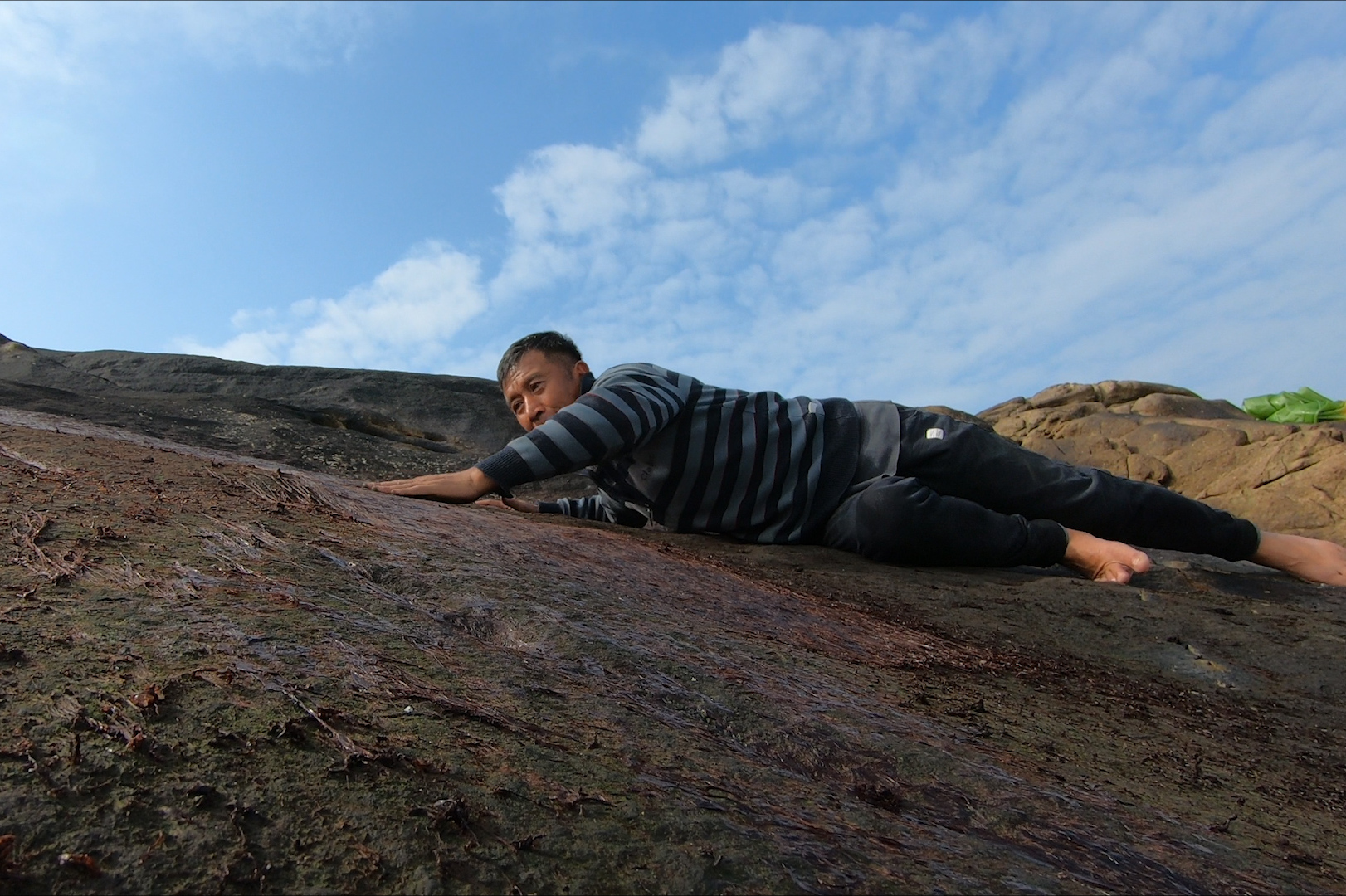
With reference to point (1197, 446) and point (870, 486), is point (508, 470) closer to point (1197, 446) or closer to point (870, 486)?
point (870, 486)

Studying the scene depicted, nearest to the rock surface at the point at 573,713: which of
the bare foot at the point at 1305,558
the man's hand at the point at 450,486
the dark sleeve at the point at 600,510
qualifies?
the man's hand at the point at 450,486

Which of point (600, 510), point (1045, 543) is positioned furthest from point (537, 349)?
point (1045, 543)

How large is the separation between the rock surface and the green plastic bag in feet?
32.2

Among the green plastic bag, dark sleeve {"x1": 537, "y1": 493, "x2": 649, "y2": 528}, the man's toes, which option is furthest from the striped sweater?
the green plastic bag

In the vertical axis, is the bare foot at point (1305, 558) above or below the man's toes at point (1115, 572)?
above

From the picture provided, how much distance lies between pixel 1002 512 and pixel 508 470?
7.17 ft

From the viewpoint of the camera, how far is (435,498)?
3.51 m

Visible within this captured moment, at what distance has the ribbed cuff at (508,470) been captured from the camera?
3432 millimetres

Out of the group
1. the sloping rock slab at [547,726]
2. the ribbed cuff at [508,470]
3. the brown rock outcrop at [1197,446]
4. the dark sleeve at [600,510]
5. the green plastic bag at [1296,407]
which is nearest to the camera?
the sloping rock slab at [547,726]

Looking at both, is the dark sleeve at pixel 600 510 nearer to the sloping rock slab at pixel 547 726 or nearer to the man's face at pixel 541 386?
the man's face at pixel 541 386

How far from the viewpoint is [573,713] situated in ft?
5.03

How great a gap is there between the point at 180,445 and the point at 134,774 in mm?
3490

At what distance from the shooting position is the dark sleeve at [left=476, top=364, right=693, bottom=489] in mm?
3439

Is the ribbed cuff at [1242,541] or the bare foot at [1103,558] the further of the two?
the ribbed cuff at [1242,541]
